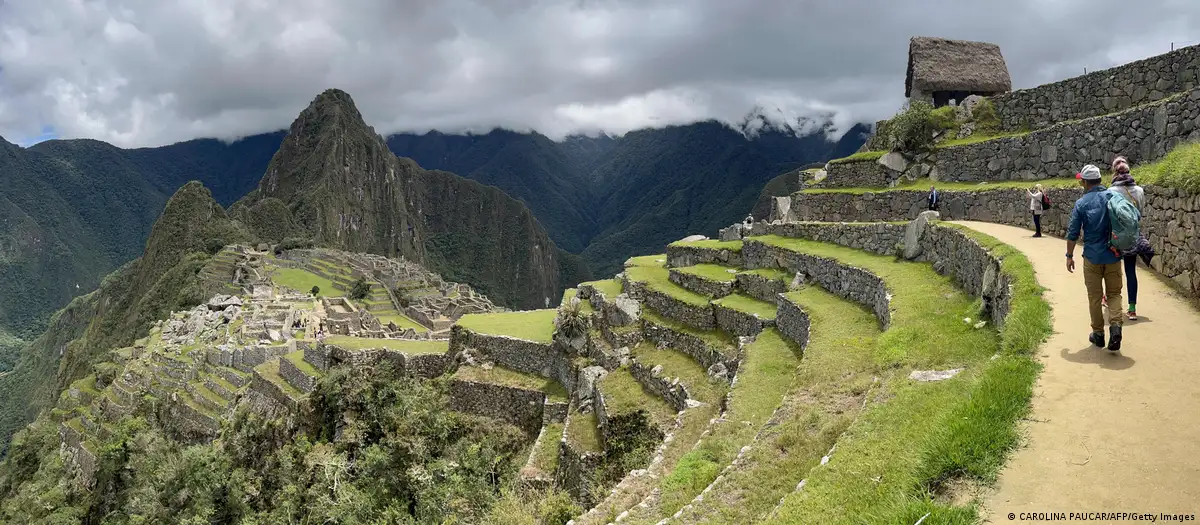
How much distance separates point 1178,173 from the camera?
6.16 metres

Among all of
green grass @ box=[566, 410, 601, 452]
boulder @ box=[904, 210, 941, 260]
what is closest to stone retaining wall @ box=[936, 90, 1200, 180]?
boulder @ box=[904, 210, 941, 260]

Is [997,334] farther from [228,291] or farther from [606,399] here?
[228,291]

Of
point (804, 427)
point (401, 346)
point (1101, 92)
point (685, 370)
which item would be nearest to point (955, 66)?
point (1101, 92)

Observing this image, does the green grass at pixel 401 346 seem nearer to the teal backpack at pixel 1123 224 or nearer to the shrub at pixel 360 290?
the teal backpack at pixel 1123 224

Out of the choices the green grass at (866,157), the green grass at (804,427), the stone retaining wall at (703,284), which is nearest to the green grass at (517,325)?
the stone retaining wall at (703,284)

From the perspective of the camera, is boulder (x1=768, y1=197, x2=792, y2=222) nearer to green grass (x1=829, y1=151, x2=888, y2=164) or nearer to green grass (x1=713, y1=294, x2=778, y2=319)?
green grass (x1=829, y1=151, x2=888, y2=164)

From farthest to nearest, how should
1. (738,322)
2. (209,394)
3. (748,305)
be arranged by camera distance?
(209,394) < (748,305) < (738,322)

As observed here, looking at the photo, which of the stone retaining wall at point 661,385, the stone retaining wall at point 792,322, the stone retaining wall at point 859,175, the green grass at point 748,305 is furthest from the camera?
the stone retaining wall at point 859,175

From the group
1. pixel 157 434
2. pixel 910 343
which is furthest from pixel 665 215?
pixel 910 343

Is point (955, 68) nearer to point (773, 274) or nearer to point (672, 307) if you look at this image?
point (773, 274)

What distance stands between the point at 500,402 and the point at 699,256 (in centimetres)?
719

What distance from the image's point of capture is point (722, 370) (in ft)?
36.8

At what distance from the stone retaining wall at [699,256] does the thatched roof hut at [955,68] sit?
25.5ft

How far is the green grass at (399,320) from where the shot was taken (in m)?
50.9
